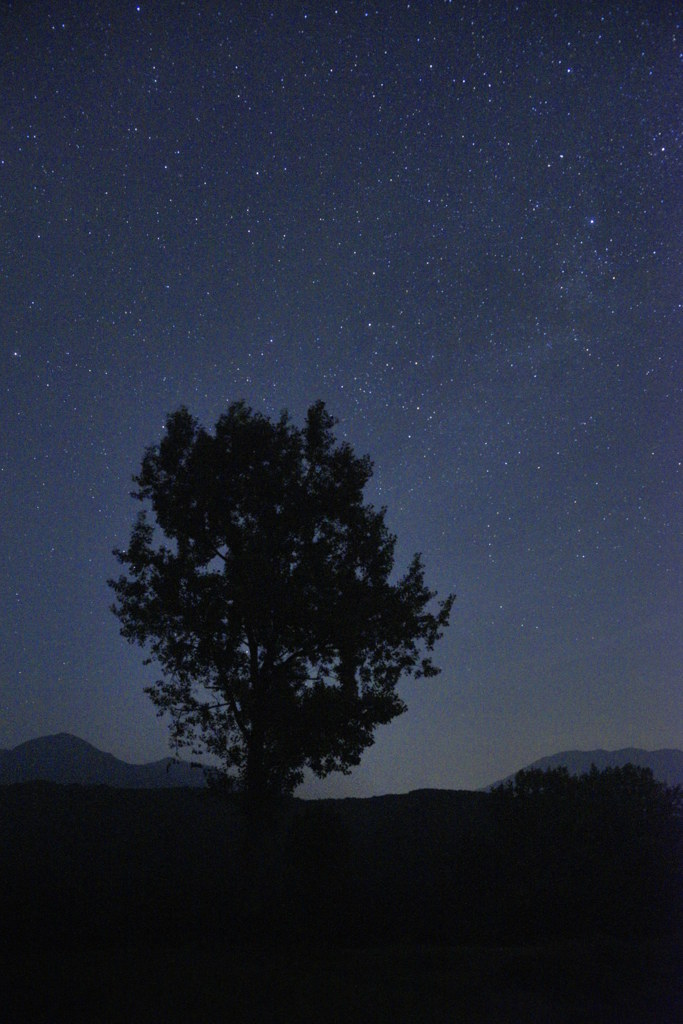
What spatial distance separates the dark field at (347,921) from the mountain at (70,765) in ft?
317

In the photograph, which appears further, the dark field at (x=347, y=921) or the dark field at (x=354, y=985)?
the dark field at (x=347, y=921)

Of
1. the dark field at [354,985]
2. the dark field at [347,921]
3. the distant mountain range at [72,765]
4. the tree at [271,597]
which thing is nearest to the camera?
the dark field at [354,985]

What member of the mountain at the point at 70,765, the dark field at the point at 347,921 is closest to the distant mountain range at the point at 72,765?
the mountain at the point at 70,765

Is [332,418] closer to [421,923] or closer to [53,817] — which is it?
[421,923]

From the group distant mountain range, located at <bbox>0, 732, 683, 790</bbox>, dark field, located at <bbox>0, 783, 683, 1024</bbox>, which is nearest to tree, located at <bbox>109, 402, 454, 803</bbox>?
dark field, located at <bbox>0, 783, 683, 1024</bbox>

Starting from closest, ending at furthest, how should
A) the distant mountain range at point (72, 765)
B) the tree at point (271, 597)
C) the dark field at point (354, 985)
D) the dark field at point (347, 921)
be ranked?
the dark field at point (354, 985) < the dark field at point (347, 921) < the tree at point (271, 597) < the distant mountain range at point (72, 765)

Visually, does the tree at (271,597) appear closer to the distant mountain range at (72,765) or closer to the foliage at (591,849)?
the foliage at (591,849)

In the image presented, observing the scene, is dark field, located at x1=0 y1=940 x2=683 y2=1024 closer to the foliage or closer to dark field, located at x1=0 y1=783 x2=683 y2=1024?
dark field, located at x1=0 y1=783 x2=683 y2=1024

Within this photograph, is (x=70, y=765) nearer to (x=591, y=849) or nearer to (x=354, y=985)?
(x=591, y=849)

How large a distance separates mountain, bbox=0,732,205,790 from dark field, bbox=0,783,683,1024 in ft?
317

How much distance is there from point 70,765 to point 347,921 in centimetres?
15307

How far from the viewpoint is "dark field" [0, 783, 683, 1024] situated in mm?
11492

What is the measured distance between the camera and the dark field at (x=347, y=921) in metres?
11.5

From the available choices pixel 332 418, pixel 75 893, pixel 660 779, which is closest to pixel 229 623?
pixel 332 418
